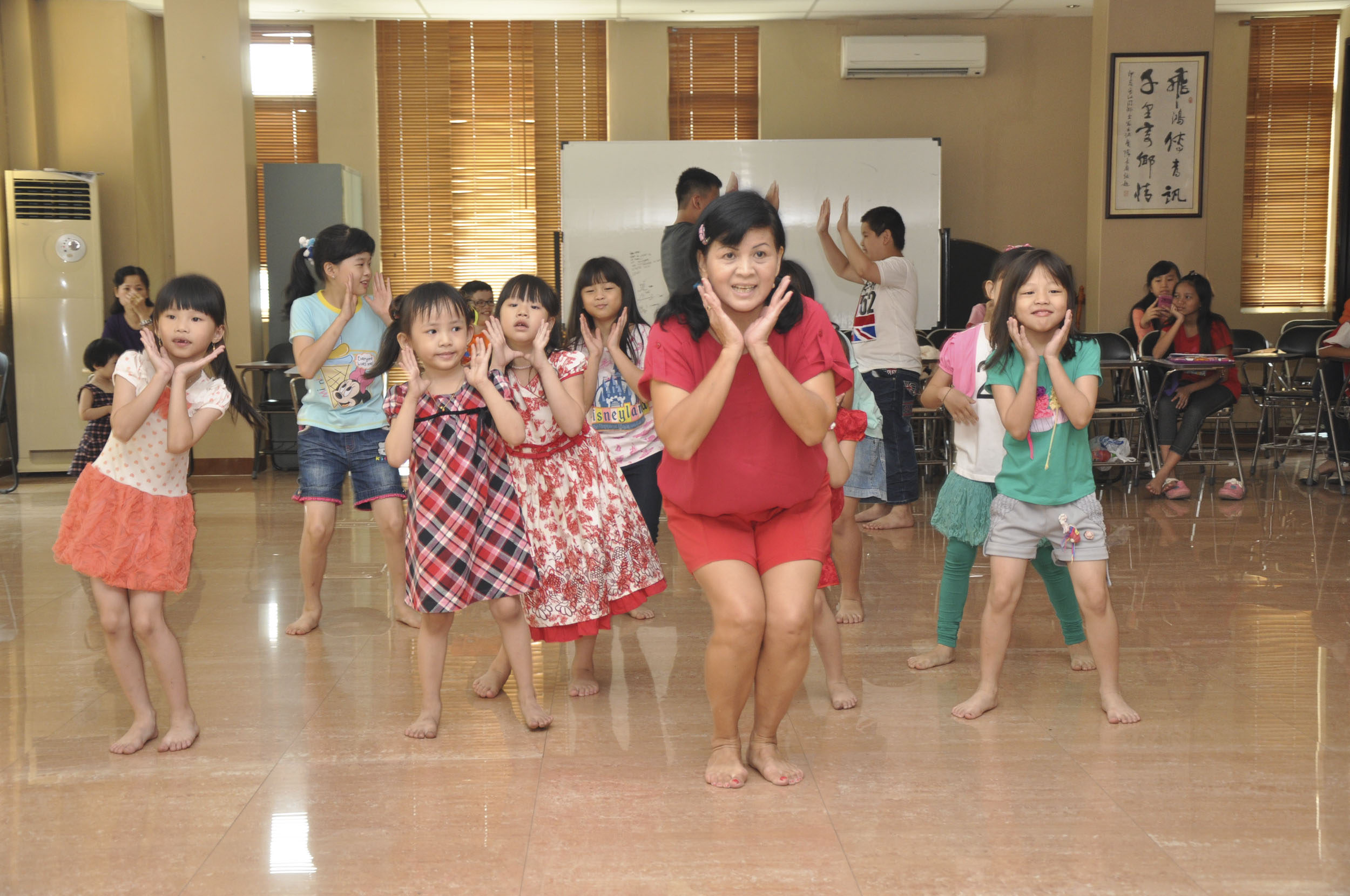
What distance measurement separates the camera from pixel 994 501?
2523 millimetres

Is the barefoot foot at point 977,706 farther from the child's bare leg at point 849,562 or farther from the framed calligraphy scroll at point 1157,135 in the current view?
the framed calligraphy scroll at point 1157,135

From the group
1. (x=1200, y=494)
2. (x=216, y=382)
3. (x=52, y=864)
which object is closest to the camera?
(x=52, y=864)

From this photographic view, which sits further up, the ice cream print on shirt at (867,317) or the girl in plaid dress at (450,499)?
the ice cream print on shirt at (867,317)

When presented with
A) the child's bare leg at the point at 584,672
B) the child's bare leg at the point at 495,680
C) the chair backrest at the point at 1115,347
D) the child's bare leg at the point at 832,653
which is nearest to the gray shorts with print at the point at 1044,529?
the child's bare leg at the point at 832,653

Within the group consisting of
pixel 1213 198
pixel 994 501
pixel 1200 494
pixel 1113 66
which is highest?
pixel 1113 66

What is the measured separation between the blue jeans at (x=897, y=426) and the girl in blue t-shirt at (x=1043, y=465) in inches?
79.8

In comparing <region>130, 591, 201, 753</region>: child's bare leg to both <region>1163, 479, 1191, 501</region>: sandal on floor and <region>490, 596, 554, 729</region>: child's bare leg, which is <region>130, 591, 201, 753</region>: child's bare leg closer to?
<region>490, 596, 554, 729</region>: child's bare leg

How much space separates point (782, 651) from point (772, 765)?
24cm

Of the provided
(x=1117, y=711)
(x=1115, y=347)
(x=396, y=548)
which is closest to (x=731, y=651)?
(x=1117, y=711)

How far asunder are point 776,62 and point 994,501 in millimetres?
6387

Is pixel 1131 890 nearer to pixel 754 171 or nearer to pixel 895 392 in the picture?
pixel 895 392

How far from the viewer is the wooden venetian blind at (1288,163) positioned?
27.1 feet

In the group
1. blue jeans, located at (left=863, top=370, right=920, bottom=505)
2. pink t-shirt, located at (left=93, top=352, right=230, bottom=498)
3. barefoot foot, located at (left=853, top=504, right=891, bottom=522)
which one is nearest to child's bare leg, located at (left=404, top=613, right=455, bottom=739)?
pink t-shirt, located at (left=93, top=352, right=230, bottom=498)

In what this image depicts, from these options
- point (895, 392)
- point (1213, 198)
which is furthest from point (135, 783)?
point (1213, 198)
